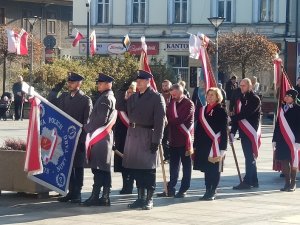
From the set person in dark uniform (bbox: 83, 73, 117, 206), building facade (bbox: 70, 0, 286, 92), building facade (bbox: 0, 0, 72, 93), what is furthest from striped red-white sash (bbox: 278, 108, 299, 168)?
building facade (bbox: 0, 0, 72, 93)

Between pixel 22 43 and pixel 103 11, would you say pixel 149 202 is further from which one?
pixel 103 11

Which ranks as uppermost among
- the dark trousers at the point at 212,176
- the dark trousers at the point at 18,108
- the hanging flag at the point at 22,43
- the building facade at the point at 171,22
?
the building facade at the point at 171,22

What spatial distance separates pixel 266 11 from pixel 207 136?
38.4 meters

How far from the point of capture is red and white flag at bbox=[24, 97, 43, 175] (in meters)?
13.5

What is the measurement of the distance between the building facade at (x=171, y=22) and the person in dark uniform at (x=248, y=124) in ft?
110

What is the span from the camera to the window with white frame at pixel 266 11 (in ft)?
171

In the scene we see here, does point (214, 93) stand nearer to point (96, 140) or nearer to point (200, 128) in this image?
point (200, 128)

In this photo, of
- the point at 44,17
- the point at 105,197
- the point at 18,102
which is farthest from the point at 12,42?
the point at 105,197

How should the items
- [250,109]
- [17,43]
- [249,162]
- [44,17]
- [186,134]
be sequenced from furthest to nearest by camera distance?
[44,17]
[17,43]
[249,162]
[250,109]
[186,134]

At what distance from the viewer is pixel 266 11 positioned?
172ft

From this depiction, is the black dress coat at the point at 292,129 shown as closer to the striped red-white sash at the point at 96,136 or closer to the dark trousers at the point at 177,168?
the dark trousers at the point at 177,168

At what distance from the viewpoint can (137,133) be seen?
13.6 m

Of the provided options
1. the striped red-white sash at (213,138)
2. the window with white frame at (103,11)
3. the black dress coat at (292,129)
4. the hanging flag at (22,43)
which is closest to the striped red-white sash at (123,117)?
the striped red-white sash at (213,138)

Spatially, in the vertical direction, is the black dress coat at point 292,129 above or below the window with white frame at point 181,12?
below
